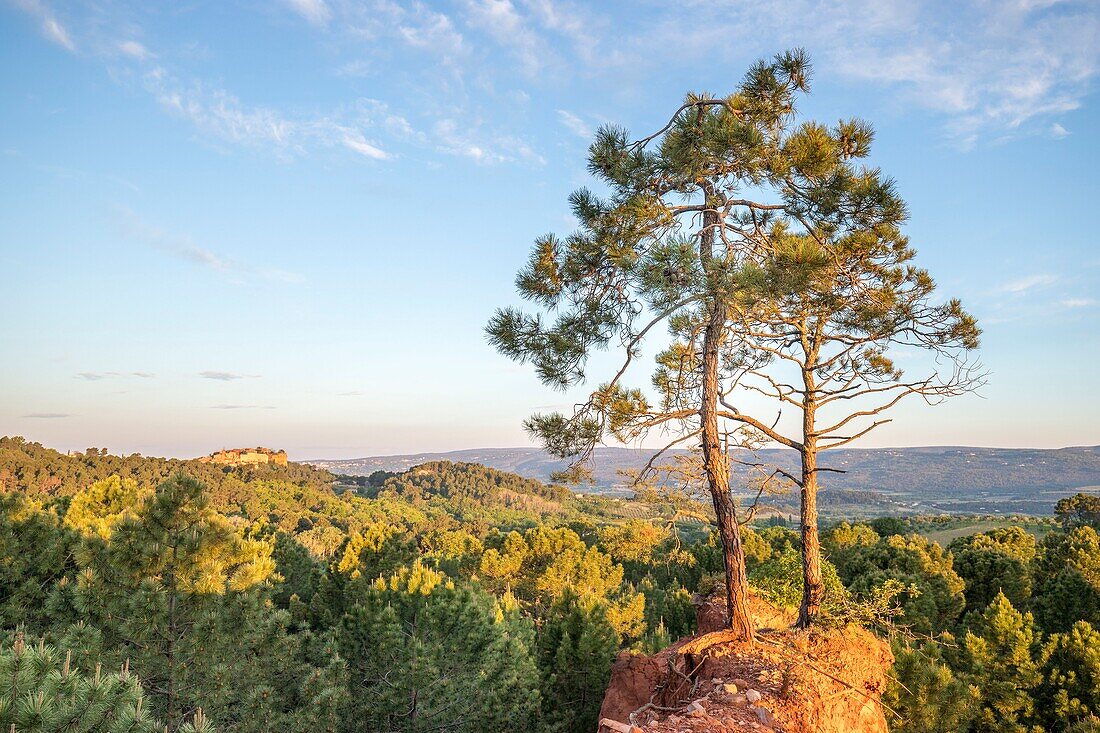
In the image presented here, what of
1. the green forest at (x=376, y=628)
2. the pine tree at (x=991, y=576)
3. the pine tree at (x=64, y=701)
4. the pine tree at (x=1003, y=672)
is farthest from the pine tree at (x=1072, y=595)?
the pine tree at (x=64, y=701)

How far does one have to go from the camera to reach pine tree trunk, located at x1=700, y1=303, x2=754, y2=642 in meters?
6.77

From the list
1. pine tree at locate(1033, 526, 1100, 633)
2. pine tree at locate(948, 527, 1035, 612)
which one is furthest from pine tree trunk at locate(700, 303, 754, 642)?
pine tree at locate(948, 527, 1035, 612)

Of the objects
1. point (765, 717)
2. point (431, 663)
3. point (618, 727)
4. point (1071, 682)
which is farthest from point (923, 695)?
point (431, 663)

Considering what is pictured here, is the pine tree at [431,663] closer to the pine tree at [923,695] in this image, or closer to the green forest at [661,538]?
the green forest at [661,538]

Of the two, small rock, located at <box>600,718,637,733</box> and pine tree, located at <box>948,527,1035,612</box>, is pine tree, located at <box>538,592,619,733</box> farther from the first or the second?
pine tree, located at <box>948,527,1035,612</box>

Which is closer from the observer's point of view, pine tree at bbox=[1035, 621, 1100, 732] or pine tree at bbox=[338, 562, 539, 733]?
pine tree at bbox=[1035, 621, 1100, 732]

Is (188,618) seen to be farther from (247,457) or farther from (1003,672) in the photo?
(247,457)

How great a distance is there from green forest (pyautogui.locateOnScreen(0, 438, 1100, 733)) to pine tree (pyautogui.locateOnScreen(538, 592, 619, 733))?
0.05 meters

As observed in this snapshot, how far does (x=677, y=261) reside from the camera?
5.54 metres

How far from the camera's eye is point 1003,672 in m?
10.7

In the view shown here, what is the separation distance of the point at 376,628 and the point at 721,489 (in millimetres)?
9011

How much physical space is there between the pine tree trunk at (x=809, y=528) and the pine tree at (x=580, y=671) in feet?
26.1

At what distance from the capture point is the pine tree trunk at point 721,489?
677 cm

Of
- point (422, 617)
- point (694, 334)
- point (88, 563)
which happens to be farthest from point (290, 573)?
point (694, 334)
